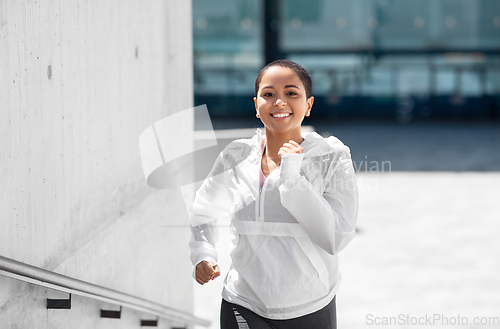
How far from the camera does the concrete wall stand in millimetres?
2221

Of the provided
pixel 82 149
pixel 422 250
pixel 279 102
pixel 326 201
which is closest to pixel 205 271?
pixel 326 201

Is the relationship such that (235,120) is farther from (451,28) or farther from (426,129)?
(451,28)

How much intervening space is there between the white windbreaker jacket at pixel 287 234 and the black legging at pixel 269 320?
0.08 ft

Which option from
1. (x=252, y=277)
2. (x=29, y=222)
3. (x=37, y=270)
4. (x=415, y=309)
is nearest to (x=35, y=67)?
(x=29, y=222)

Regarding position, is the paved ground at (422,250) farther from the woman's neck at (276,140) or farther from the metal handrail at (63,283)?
the woman's neck at (276,140)

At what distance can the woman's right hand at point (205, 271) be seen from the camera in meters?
2.12

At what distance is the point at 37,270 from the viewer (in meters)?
2.08

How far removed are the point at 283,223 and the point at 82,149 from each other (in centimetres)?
132

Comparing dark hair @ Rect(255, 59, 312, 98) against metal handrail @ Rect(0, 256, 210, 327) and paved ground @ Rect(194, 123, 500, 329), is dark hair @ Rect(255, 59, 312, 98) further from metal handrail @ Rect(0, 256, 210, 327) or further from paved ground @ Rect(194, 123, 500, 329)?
paved ground @ Rect(194, 123, 500, 329)

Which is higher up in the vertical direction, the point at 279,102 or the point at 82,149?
the point at 279,102

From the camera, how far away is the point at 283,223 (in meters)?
2.06

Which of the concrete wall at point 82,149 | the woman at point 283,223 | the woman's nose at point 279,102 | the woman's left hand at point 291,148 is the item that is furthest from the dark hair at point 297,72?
the concrete wall at point 82,149

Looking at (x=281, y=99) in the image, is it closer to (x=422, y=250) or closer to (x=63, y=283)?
(x=63, y=283)

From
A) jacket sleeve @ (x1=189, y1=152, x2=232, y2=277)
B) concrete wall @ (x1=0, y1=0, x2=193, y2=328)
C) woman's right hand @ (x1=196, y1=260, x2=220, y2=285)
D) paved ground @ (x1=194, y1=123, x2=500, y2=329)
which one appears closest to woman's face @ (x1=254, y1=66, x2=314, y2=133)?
jacket sleeve @ (x1=189, y1=152, x2=232, y2=277)
